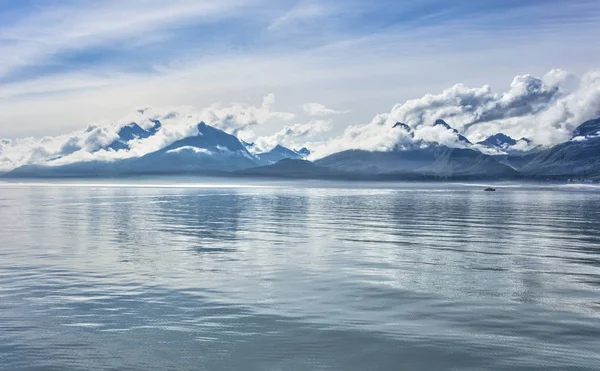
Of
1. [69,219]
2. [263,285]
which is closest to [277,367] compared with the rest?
[263,285]

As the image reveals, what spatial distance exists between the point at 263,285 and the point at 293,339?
11234 millimetres

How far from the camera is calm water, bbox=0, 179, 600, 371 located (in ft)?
70.4

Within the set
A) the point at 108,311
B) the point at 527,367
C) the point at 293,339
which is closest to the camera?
the point at 527,367

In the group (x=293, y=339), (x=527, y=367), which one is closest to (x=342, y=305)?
(x=293, y=339)

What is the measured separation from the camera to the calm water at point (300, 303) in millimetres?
21469

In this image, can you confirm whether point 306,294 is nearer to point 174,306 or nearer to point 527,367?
point 174,306

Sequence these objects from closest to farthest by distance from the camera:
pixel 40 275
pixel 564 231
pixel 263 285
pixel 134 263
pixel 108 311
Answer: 1. pixel 108 311
2. pixel 263 285
3. pixel 40 275
4. pixel 134 263
5. pixel 564 231

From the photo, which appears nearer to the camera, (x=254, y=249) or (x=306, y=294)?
(x=306, y=294)

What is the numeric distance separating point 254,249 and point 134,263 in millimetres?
11753

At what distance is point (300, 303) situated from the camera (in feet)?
A: 97.0

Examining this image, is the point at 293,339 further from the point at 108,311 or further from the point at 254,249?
the point at 254,249

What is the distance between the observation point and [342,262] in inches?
1693

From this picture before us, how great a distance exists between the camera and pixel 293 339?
917 inches

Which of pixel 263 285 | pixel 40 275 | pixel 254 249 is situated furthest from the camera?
pixel 254 249
